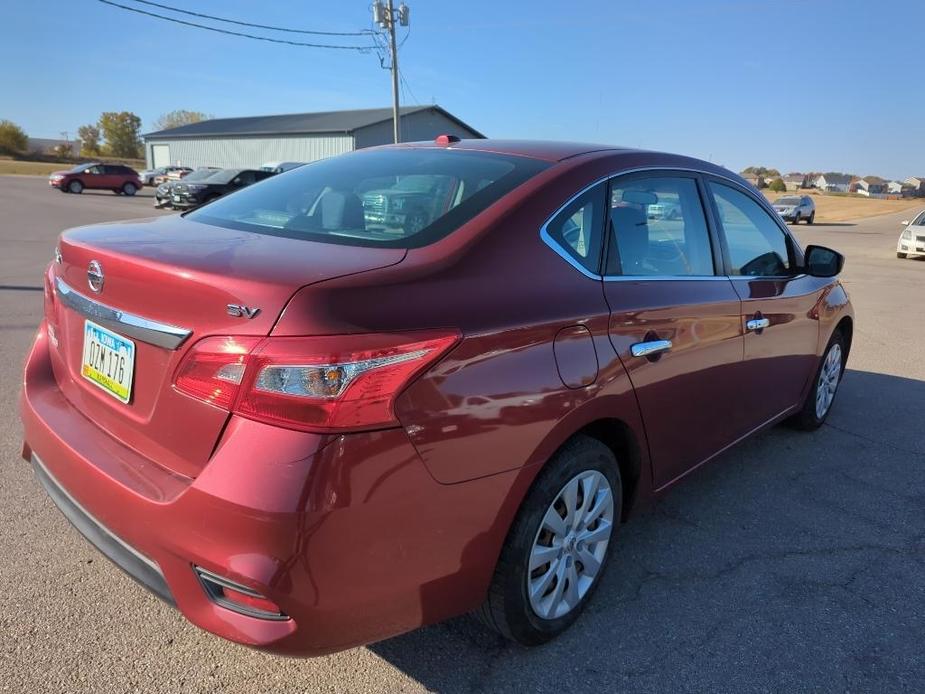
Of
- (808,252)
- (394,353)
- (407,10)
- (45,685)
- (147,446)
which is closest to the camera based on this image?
(394,353)

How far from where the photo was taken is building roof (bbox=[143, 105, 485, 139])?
45.3 metres

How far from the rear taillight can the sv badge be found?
61 millimetres


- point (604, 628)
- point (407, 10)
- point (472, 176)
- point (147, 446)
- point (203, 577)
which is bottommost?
Answer: point (604, 628)

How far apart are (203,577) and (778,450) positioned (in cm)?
372

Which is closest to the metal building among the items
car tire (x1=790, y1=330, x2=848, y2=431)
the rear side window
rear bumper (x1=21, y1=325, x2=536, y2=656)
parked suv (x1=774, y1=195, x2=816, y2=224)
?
parked suv (x1=774, y1=195, x2=816, y2=224)

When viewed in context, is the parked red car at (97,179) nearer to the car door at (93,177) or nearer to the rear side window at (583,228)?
the car door at (93,177)

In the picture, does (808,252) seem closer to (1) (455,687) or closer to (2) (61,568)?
(1) (455,687)

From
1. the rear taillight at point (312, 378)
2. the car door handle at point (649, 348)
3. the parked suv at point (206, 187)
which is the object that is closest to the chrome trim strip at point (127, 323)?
the rear taillight at point (312, 378)

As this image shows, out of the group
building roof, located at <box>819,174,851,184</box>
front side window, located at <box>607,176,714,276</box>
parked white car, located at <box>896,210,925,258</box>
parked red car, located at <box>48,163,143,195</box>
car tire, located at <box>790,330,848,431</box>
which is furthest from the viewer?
building roof, located at <box>819,174,851,184</box>

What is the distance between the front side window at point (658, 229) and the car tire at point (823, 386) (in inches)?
72.1

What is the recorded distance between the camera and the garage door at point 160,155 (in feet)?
190

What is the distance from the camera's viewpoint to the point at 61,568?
8.98 ft

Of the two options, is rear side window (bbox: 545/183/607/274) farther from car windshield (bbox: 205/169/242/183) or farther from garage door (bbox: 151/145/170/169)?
garage door (bbox: 151/145/170/169)

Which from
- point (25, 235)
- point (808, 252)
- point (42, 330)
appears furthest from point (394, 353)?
point (25, 235)
